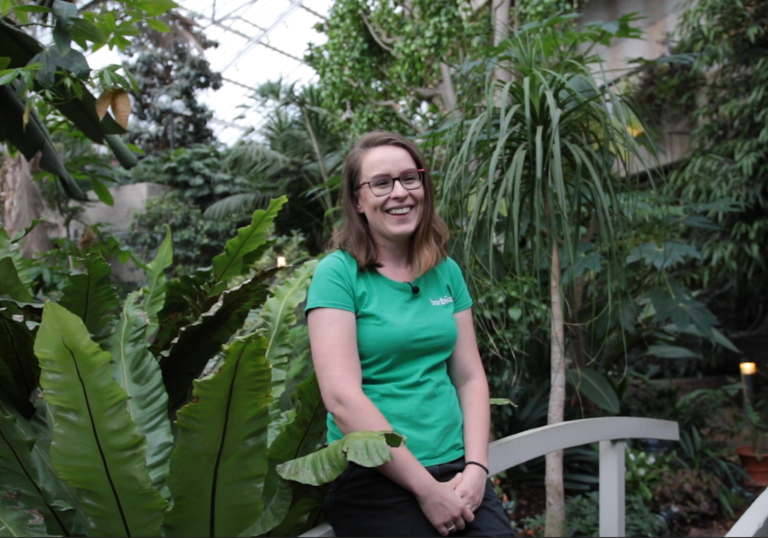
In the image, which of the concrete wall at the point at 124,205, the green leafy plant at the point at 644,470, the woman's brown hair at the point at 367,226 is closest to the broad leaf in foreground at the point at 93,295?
the woman's brown hair at the point at 367,226

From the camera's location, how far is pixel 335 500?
1.16 m

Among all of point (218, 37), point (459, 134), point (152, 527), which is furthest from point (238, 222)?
point (152, 527)

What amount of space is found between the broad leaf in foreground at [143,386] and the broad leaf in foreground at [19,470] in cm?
22

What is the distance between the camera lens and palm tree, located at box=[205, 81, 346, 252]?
11.0 metres

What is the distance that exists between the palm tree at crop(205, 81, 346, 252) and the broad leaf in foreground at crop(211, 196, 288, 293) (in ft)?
28.3

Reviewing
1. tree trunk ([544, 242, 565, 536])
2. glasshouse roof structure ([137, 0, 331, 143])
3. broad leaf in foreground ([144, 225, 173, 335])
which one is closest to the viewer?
broad leaf in foreground ([144, 225, 173, 335])

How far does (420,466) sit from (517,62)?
1643 mm

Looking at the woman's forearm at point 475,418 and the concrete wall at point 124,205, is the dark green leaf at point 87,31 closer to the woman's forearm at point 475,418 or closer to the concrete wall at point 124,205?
the woman's forearm at point 475,418

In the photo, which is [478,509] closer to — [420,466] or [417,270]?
[420,466]

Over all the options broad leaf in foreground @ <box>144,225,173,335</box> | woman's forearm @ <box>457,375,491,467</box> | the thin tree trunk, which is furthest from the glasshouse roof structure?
woman's forearm @ <box>457,375,491,467</box>

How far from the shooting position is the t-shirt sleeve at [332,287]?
1.14 meters

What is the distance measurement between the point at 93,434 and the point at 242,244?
845 millimetres

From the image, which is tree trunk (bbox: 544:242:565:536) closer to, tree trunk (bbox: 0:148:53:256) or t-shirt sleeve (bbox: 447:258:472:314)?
t-shirt sleeve (bbox: 447:258:472:314)

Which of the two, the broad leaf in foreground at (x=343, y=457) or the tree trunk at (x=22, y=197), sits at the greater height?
the tree trunk at (x=22, y=197)
